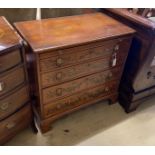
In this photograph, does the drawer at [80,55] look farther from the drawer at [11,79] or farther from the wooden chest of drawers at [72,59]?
the drawer at [11,79]

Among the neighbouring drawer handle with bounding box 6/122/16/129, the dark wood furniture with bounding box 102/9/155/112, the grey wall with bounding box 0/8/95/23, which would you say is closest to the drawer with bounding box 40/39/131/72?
the dark wood furniture with bounding box 102/9/155/112

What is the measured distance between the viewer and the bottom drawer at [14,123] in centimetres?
121

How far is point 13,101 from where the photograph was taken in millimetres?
1164

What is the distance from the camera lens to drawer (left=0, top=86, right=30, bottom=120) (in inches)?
44.0

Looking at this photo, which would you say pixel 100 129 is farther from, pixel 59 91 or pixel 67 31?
pixel 67 31

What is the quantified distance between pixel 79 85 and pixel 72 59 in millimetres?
274

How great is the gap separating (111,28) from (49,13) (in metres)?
0.60

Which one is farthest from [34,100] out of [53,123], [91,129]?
[91,129]

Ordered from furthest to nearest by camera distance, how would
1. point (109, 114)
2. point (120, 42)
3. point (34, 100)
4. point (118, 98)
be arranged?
point (118, 98) < point (109, 114) < point (34, 100) < point (120, 42)

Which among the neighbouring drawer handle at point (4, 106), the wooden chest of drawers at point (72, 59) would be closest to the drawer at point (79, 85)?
the wooden chest of drawers at point (72, 59)

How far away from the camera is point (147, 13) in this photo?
162 cm

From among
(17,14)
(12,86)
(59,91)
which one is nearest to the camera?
(12,86)

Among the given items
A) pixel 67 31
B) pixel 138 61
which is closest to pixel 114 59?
pixel 138 61
